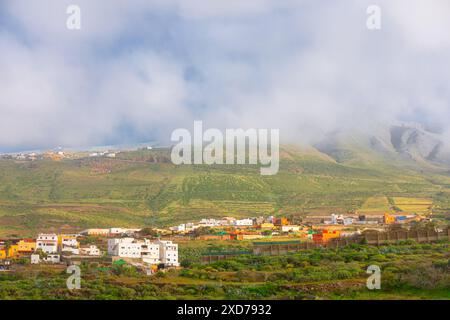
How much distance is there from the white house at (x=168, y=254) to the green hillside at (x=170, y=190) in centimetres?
2196

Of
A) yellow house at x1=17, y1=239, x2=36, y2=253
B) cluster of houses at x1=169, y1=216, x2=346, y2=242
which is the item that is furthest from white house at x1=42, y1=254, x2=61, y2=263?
cluster of houses at x1=169, y1=216, x2=346, y2=242

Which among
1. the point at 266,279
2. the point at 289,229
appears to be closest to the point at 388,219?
the point at 289,229

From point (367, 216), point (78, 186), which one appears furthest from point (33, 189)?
point (367, 216)

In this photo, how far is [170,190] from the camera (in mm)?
83188

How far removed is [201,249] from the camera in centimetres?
4447

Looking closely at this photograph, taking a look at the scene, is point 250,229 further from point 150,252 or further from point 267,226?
point 150,252

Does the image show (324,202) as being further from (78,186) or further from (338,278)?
(338,278)

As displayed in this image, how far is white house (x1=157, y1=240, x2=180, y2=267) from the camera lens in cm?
3724

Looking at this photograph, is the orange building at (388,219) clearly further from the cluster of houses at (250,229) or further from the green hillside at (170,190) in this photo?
the green hillside at (170,190)

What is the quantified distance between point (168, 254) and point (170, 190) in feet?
147

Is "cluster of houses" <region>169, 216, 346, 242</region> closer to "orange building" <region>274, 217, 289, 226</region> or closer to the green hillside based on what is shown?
"orange building" <region>274, 217, 289, 226</region>

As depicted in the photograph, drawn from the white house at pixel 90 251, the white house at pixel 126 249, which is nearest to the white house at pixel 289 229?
the white house at pixel 126 249

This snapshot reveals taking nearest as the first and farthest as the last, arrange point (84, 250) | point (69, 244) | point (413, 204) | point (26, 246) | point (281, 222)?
point (84, 250), point (26, 246), point (69, 244), point (281, 222), point (413, 204)
